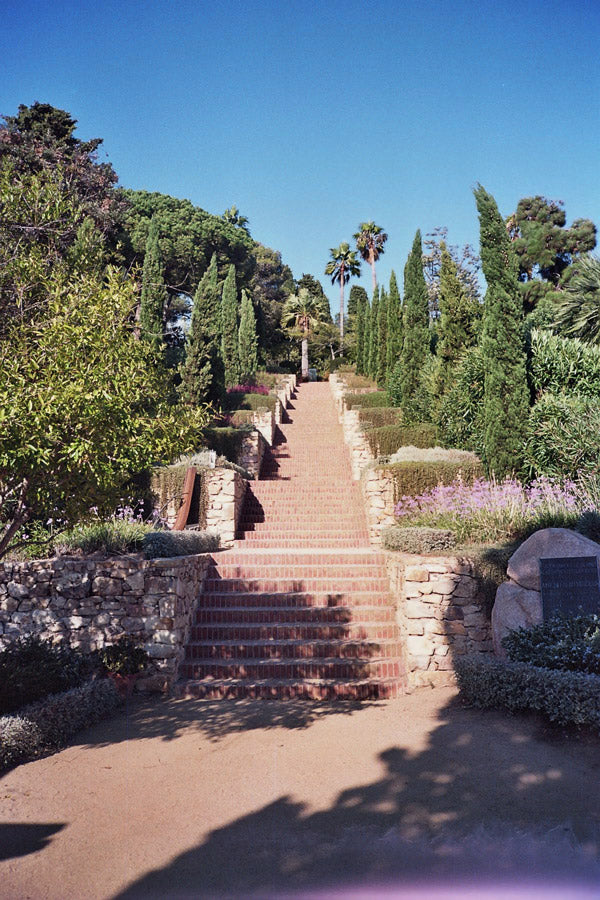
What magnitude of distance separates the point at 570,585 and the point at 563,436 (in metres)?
6.56

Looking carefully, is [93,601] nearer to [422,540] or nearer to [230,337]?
[422,540]

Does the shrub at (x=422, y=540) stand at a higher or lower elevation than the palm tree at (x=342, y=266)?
lower

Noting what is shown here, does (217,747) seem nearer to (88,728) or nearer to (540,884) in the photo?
(88,728)

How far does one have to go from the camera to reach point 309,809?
464 centimetres

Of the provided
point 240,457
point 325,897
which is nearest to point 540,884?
point 325,897

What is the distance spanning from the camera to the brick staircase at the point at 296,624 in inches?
304

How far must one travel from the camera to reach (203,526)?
525 inches

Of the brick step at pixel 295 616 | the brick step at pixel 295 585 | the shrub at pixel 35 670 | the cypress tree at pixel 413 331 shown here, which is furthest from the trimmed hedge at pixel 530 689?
the cypress tree at pixel 413 331

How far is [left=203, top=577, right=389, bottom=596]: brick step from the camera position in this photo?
9633 mm

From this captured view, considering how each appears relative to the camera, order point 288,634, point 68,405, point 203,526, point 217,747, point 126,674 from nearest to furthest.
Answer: point 68,405, point 217,747, point 126,674, point 288,634, point 203,526

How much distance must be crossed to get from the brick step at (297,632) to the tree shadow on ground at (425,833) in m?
3.02

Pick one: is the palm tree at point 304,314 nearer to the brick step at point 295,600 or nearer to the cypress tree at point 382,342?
the cypress tree at point 382,342

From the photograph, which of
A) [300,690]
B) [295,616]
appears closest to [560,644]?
[300,690]

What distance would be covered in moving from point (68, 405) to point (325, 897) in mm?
3780
